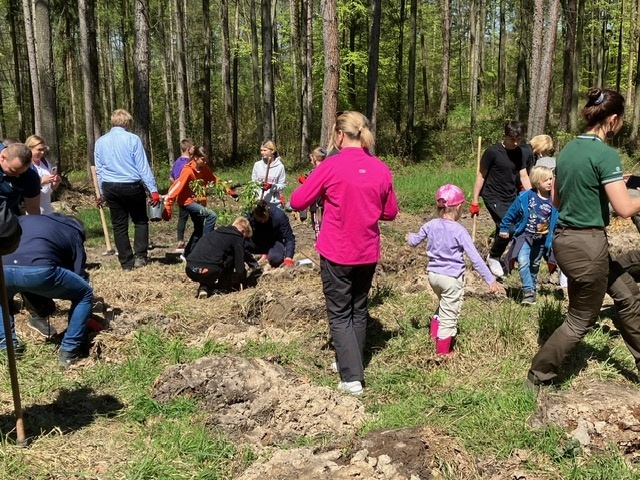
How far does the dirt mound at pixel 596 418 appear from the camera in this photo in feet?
11.0

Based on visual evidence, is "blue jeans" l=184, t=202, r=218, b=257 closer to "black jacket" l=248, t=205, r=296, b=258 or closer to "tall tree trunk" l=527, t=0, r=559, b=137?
"black jacket" l=248, t=205, r=296, b=258

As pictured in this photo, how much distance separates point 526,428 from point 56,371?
358 cm

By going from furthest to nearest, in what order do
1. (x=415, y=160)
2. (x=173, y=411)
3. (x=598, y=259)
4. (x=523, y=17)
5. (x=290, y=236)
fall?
(x=523, y=17) < (x=415, y=160) < (x=290, y=236) < (x=173, y=411) < (x=598, y=259)

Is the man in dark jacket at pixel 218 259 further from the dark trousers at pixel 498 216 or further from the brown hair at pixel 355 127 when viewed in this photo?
the brown hair at pixel 355 127

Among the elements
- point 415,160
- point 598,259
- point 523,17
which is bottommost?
point 415,160

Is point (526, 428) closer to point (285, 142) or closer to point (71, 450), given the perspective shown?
point (71, 450)

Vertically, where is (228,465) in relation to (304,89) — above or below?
below

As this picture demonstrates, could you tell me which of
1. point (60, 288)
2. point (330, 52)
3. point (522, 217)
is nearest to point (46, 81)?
point (330, 52)

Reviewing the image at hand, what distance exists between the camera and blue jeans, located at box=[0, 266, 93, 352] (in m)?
4.27

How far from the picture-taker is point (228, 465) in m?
3.28

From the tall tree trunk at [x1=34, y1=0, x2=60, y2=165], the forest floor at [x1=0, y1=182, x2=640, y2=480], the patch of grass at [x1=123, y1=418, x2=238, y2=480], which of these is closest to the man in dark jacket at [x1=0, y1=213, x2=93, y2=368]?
the forest floor at [x1=0, y1=182, x2=640, y2=480]

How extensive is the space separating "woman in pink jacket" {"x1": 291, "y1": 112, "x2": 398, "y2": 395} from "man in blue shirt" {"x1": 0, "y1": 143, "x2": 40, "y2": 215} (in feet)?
7.10

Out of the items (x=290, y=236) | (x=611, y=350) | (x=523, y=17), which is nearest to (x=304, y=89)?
(x=523, y=17)

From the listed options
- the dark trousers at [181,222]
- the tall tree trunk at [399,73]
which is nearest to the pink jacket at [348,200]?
the dark trousers at [181,222]
